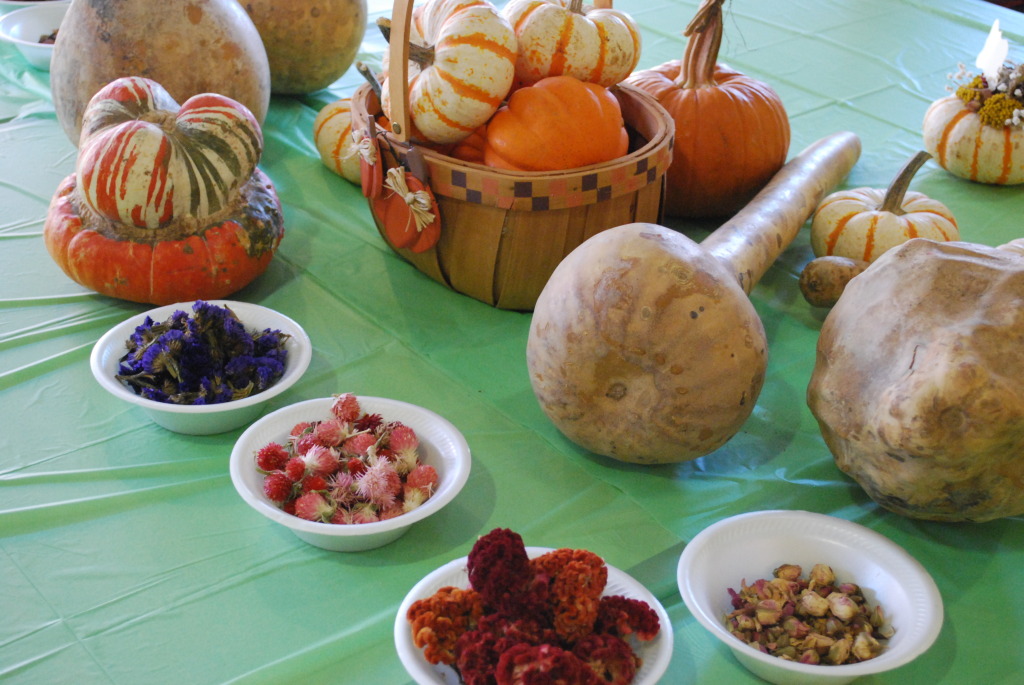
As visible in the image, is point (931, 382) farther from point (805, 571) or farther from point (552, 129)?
point (552, 129)

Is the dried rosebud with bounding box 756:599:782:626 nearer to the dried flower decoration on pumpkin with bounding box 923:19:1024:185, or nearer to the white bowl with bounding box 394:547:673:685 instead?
the white bowl with bounding box 394:547:673:685

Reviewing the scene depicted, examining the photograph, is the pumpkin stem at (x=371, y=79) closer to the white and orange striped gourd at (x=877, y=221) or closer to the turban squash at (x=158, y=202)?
the turban squash at (x=158, y=202)

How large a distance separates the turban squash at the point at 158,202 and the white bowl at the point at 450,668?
33.9 inches

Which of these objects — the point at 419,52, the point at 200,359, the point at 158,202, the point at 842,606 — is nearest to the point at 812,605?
the point at 842,606

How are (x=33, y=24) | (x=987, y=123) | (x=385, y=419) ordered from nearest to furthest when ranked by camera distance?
(x=385, y=419) < (x=987, y=123) < (x=33, y=24)

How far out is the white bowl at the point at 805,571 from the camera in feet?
3.42

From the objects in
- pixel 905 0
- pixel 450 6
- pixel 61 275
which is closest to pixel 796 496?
pixel 450 6

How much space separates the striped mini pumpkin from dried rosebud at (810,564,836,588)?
1.40m

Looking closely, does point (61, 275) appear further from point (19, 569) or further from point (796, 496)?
point (796, 496)

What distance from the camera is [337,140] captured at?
2158 millimetres

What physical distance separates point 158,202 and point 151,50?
0.56m

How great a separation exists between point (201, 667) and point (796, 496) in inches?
33.3

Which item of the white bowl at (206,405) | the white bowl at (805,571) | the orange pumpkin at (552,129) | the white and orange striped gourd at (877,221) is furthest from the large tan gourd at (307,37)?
the white bowl at (805,571)

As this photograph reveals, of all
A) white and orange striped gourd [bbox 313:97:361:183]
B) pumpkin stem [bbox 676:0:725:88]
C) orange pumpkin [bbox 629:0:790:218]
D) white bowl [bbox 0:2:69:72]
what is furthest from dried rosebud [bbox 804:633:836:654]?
white bowl [bbox 0:2:69:72]
